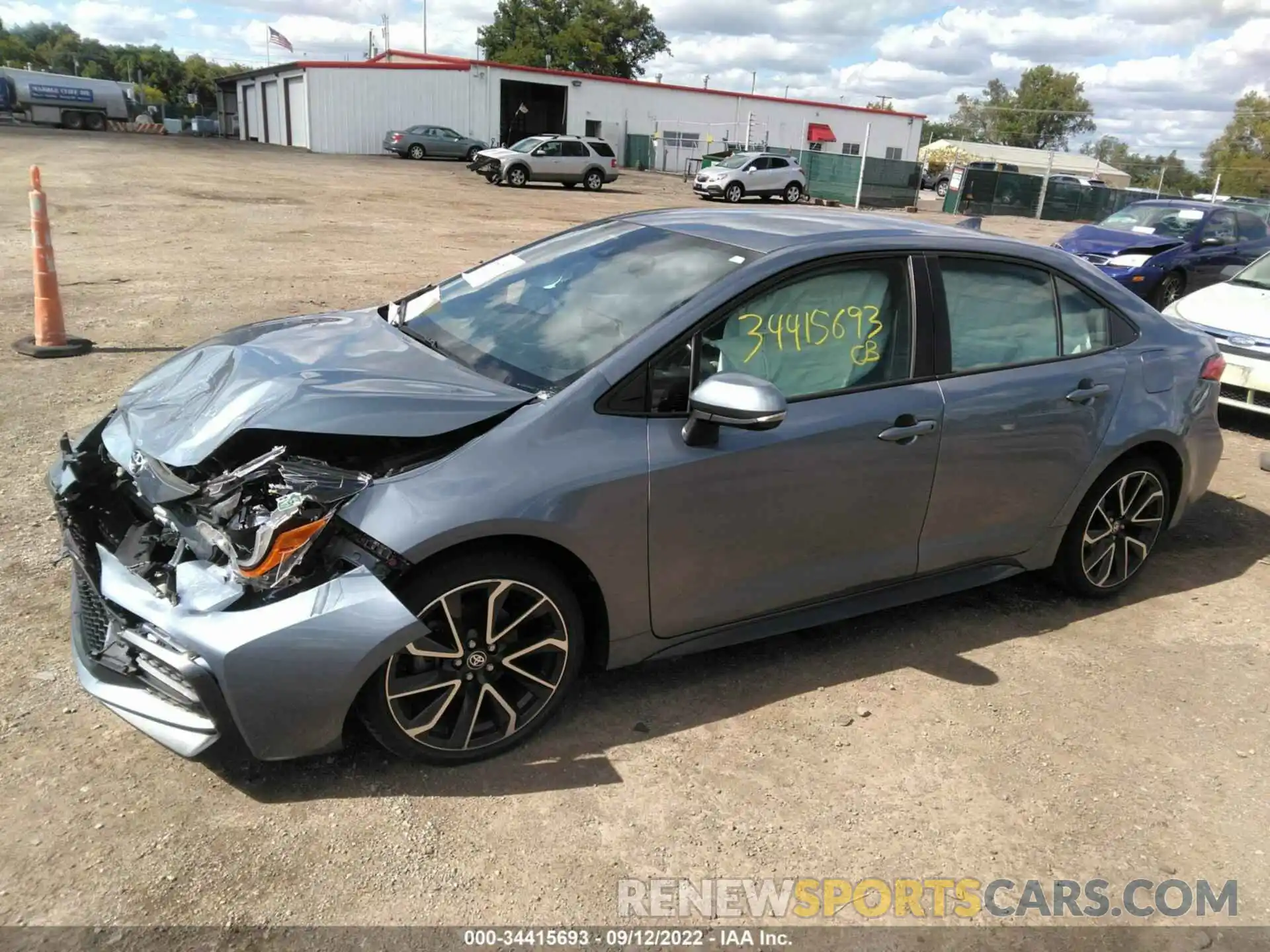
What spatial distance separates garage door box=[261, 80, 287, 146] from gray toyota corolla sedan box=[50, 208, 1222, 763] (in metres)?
51.0

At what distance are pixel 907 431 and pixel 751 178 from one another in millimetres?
28440

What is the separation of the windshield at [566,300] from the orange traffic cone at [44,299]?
450 cm

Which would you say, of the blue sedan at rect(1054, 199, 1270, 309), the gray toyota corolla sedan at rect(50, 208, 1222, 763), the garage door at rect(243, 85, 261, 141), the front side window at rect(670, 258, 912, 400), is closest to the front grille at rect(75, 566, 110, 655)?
the gray toyota corolla sedan at rect(50, 208, 1222, 763)

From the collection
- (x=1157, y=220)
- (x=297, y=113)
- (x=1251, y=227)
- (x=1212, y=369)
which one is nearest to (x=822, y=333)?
(x=1212, y=369)

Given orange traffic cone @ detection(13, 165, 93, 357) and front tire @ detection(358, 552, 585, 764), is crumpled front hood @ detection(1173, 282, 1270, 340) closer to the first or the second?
front tire @ detection(358, 552, 585, 764)

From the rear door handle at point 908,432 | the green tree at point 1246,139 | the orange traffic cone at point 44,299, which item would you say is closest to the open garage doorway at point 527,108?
the orange traffic cone at point 44,299

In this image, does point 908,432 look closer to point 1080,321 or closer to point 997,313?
point 997,313

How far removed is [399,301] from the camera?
418cm

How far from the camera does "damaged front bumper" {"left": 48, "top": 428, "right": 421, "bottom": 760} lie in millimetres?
2449

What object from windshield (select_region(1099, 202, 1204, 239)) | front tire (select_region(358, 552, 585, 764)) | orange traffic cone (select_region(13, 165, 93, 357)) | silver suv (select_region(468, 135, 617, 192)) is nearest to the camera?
front tire (select_region(358, 552, 585, 764))

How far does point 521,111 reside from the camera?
47281mm

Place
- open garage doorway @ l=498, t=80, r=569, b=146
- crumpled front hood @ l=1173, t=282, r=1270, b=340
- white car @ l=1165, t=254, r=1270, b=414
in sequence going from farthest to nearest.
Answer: open garage doorway @ l=498, t=80, r=569, b=146 < crumpled front hood @ l=1173, t=282, r=1270, b=340 < white car @ l=1165, t=254, r=1270, b=414

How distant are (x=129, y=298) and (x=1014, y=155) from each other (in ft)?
273

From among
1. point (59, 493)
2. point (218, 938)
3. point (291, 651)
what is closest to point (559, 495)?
point (291, 651)
